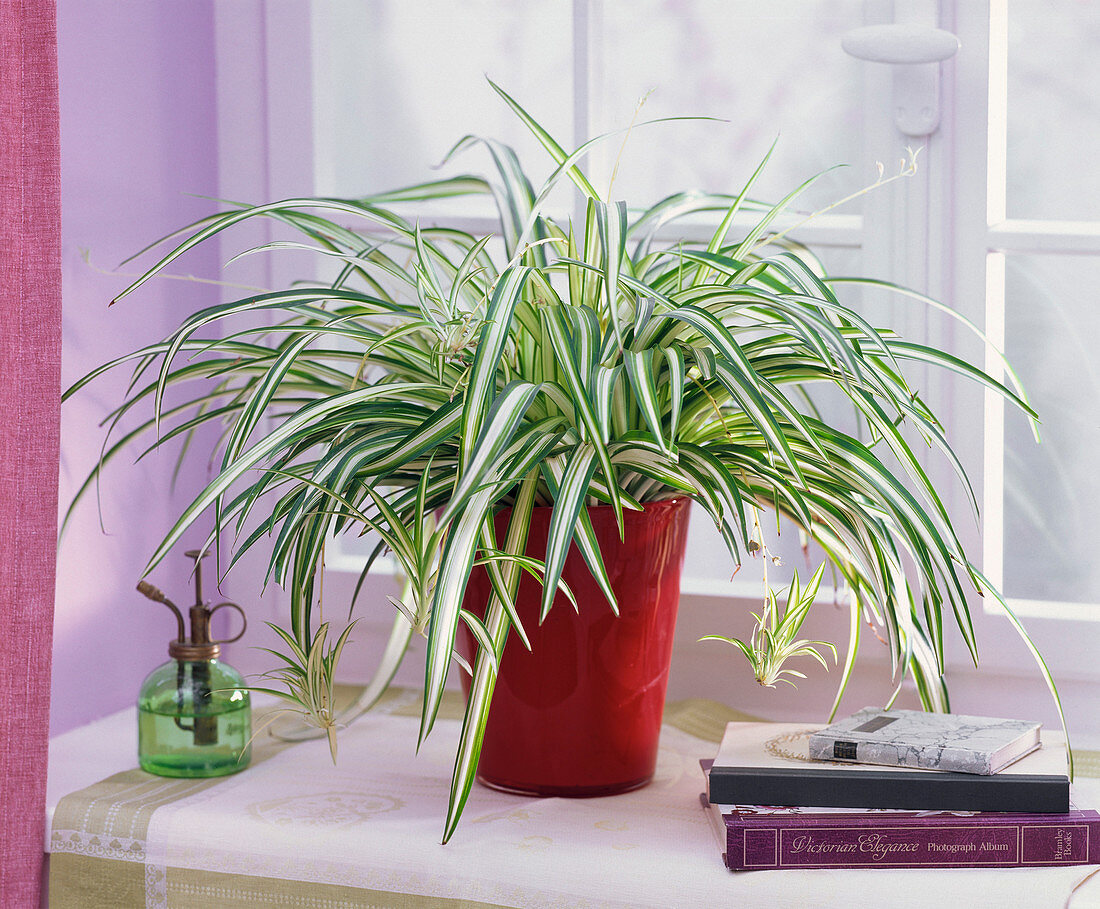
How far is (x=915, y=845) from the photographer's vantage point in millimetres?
834

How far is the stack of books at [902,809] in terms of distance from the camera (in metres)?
0.83

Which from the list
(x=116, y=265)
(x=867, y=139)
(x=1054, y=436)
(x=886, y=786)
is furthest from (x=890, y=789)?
(x=116, y=265)

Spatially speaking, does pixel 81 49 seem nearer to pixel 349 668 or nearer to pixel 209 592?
pixel 209 592

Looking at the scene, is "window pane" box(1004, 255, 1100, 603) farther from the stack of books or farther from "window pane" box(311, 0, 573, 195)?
"window pane" box(311, 0, 573, 195)

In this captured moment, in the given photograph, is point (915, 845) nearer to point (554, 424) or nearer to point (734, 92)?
point (554, 424)

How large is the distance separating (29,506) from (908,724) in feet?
2.50

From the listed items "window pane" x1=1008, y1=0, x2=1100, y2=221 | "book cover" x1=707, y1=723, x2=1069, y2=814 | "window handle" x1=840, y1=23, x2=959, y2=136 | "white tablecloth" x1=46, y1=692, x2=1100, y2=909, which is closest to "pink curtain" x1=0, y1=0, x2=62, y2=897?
"white tablecloth" x1=46, y1=692, x2=1100, y2=909

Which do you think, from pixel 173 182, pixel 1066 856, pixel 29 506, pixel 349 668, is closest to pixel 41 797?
pixel 29 506

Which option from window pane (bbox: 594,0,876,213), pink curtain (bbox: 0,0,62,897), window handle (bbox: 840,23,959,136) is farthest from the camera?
window pane (bbox: 594,0,876,213)

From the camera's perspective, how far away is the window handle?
3.82ft

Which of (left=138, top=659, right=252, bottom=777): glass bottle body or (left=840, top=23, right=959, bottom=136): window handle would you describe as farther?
(left=840, top=23, right=959, bottom=136): window handle

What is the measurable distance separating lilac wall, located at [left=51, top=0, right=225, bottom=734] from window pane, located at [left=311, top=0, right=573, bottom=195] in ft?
0.50

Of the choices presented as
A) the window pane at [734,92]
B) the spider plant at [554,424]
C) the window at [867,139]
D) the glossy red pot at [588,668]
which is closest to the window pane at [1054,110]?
the window at [867,139]

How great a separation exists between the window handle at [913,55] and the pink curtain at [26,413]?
0.78m
